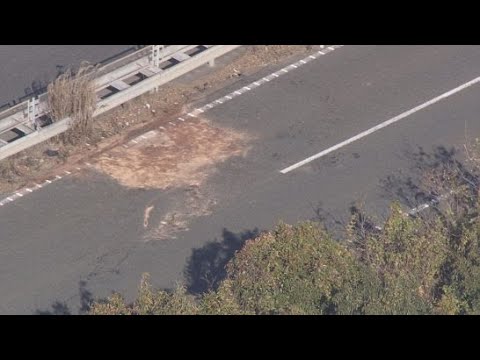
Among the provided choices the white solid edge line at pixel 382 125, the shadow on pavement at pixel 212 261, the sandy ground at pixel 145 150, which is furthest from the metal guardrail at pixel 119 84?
the shadow on pavement at pixel 212 261

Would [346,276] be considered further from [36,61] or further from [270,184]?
[36,61]

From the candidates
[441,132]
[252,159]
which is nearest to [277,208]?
[252,159]

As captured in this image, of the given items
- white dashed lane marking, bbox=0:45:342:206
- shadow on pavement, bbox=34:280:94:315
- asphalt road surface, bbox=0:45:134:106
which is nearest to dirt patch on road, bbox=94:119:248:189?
white dashed lane marking, bbox=0:45:342:206

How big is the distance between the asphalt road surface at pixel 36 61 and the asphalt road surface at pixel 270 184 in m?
3.55

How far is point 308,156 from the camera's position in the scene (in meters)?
44.2

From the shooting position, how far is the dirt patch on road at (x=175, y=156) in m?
43.4

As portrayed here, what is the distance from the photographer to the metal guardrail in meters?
43.4

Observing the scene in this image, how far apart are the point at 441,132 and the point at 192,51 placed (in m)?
6.55

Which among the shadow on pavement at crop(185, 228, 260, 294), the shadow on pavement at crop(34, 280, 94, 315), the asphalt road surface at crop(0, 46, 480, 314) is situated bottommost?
the shadow on pavement at crop(34, 280, 94, 315)

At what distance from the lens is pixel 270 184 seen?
4325 cm

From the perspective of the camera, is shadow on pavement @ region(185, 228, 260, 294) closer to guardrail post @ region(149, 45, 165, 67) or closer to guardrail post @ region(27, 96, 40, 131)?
guardrail post @ region(27, 96, 40, 131)

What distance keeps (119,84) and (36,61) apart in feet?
10.3

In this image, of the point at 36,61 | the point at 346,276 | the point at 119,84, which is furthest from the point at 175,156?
the point at 346,276

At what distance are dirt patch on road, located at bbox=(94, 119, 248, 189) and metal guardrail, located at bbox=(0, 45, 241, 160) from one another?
1205 mm
